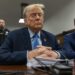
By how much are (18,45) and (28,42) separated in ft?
0.29

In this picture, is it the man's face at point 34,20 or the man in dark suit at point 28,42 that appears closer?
the man in dark suit at point 28,42

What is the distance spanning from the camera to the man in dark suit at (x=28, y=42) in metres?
1.72

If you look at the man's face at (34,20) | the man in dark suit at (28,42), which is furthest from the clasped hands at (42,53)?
the man's face at (34,20)

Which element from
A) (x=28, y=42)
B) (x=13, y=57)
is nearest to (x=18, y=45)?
(x=28, y=42)

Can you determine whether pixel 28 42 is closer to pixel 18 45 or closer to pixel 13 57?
pixel 18 45

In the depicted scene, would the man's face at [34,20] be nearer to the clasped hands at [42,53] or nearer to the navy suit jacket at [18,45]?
the navy suit jacket at [18,45]

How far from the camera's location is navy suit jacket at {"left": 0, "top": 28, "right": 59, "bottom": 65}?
5.69 feet

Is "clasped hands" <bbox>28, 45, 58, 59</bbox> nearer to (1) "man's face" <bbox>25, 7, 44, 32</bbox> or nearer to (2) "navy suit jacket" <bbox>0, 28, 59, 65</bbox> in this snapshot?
(2) "navy suit jacket" <bbox>0, 28, 59, 65</bbox>

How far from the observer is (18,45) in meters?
1.98

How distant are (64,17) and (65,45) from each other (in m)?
6.79

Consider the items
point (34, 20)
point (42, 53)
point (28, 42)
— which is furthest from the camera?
point (34, 20)

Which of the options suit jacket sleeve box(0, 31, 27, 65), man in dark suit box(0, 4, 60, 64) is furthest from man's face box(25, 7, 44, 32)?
suit jacket sleeve box(0, 31, 27, 65)

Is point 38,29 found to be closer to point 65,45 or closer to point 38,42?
point 38,42

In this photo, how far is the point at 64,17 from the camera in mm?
8688
